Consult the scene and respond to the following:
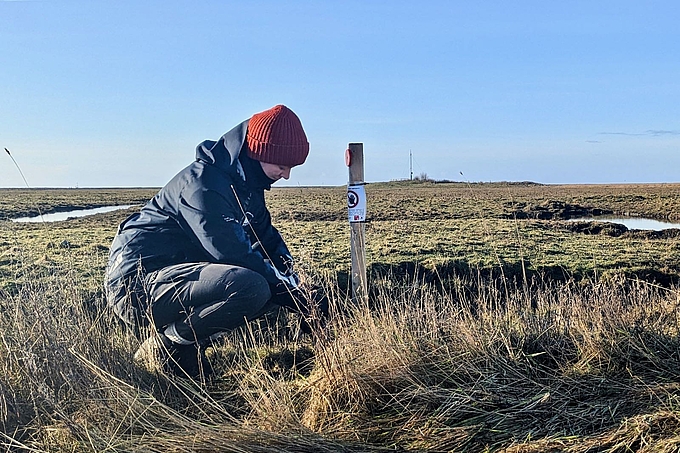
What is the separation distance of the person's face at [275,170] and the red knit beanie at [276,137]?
4 cm

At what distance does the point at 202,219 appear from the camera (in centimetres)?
357

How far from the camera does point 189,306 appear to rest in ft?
12.0

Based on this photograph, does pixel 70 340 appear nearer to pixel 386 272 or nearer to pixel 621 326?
pixel 621 326

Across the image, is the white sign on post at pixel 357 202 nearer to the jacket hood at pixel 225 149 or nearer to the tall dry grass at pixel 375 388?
the tall dry grass at pixel 375 388

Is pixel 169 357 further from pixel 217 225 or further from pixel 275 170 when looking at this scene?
pixel 275 170

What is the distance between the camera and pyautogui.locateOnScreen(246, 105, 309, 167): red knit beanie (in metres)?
3.77

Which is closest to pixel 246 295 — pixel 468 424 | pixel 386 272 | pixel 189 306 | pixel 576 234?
pixel 189 306

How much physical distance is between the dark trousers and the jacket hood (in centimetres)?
62

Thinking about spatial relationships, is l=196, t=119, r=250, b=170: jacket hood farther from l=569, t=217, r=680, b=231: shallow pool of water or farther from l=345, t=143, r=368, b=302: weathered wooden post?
l=569, t=217, r=680, b=231: shallow pool of water

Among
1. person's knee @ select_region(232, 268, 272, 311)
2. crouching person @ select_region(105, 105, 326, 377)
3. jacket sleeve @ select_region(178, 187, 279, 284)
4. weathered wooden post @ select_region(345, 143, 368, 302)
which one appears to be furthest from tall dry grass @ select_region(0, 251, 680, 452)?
weathered wooden post @ select_region(345, 143, 368, 302)

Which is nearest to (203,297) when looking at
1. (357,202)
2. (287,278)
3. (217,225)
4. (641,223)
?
(217,225)

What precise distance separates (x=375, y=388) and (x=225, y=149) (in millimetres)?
1666

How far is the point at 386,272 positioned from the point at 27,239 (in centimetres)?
961

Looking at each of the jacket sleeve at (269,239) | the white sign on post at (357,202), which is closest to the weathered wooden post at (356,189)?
the white sign on post at (357,202)
